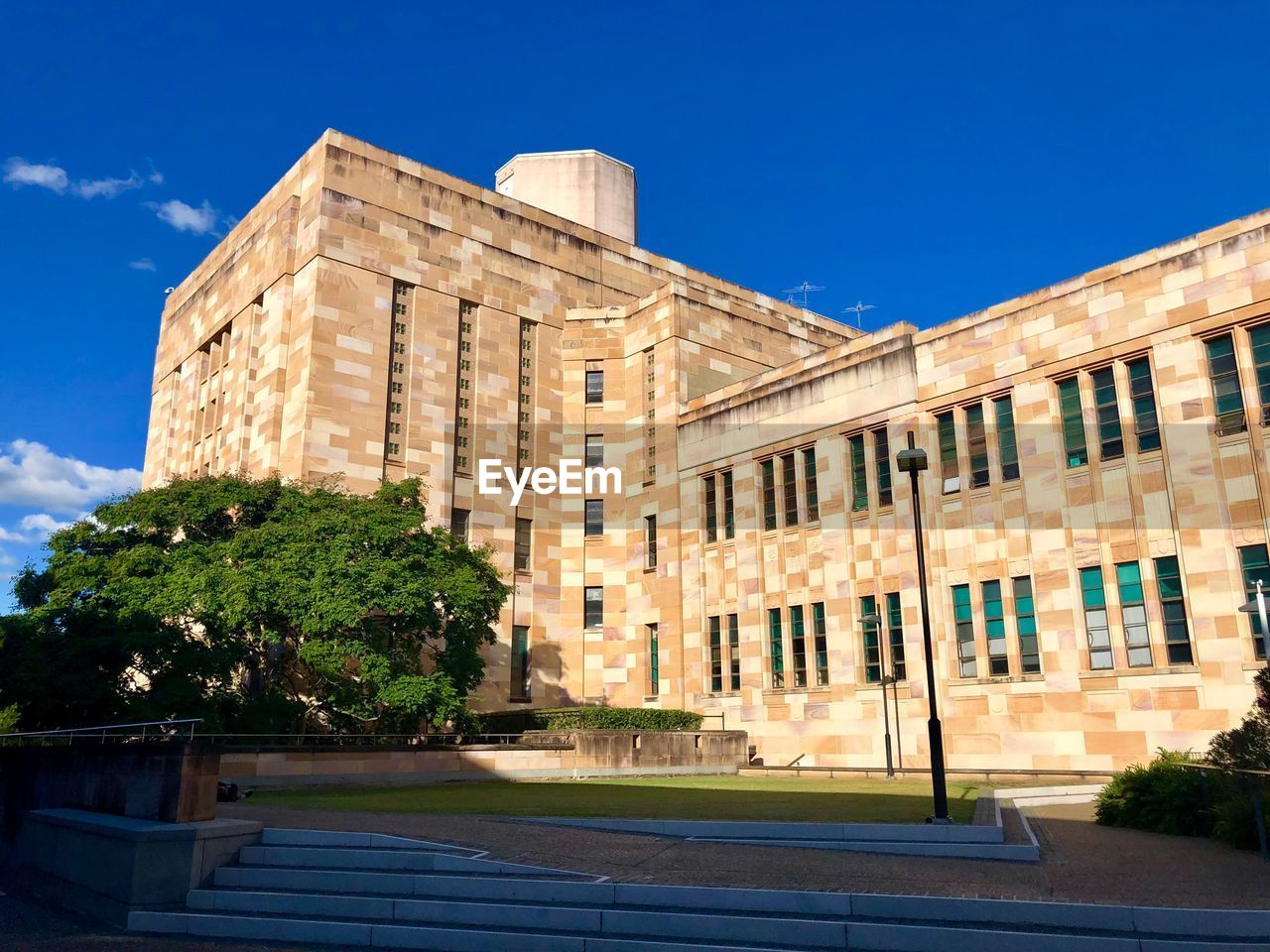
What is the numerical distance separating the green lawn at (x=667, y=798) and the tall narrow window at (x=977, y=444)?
1123 centimetres

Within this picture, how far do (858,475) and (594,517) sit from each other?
50.3 feet

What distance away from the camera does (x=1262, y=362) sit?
90.7ft

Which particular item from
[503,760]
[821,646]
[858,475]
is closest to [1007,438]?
[858,475]

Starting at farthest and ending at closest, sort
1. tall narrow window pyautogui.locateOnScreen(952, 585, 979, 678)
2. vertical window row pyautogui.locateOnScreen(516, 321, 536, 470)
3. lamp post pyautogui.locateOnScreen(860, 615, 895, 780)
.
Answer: vertical window row pyautogui.locateOnScreen(516, 321, 536, 470), lamp post pyautogui.locateOnScreen(860, 615, 895, 780), tall narrow window pyautogui.locateOnScreen(952, 585, 979, 678)

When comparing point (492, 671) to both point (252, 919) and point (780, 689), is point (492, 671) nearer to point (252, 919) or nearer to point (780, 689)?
point (780, 689)

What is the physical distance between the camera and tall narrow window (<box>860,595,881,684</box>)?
116 ft

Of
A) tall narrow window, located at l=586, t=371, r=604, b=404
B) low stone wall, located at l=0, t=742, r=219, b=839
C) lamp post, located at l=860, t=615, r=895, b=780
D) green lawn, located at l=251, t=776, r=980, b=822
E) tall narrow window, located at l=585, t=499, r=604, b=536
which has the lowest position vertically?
green lawn, located at l=251, t=776, r=980, b=822

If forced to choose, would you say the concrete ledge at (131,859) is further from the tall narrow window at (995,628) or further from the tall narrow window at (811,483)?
the tall narrow window at (811,483)

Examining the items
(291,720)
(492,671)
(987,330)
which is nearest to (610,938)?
(291,720)

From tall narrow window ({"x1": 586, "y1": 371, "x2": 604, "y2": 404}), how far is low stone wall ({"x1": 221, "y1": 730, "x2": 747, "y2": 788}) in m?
20.2

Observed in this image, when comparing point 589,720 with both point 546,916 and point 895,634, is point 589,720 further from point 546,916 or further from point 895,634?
point 546,916

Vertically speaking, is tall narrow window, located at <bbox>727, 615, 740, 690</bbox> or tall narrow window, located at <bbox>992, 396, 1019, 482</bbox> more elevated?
tall narrow window, located at <bbox>992, 396, 1019, 482</bbox>

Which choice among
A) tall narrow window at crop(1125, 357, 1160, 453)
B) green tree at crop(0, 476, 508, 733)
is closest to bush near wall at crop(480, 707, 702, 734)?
green tree at crop(0, 476, 508, 733)

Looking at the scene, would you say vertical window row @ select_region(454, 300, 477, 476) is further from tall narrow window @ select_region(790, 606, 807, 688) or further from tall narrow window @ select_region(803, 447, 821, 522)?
tall narrow window @ select_region(790, 606, 807, 688)
